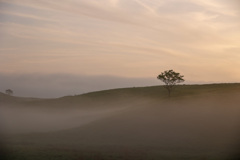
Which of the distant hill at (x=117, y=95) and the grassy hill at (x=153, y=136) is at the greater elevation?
the distant hill at (x=117, y=95)

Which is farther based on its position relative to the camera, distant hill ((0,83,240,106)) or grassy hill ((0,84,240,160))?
distant hill ((0,83,240,106))

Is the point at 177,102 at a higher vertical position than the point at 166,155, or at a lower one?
higher

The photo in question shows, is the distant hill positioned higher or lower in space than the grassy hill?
higher

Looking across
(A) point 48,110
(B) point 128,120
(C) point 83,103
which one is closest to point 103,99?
(C) point 83,103

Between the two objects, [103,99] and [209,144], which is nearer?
[209,144]

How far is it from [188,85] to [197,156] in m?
76.9

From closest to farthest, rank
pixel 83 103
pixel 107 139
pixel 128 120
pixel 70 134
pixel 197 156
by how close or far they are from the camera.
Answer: pixel 197 156 < pixel 107 139 < pixel 70 134 < pixel 128 120 < pixel 83 103

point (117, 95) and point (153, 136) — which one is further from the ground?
point (117, 95)

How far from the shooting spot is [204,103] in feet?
168

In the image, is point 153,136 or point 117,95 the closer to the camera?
point 153,136

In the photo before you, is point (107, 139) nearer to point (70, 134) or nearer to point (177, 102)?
point (70, 134)

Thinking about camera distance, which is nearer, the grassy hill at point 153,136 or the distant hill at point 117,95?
the grassy hill at point 153,136

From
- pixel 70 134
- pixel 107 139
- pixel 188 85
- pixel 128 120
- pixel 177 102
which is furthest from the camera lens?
pixel 188 85

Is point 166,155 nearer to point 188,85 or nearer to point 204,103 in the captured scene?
point 204,103
